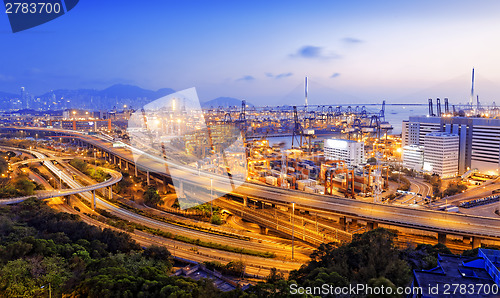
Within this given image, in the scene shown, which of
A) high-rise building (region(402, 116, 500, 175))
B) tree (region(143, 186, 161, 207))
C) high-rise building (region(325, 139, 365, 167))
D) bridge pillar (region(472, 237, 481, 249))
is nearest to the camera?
bridge pillar (region(472, 237, 481, 249))

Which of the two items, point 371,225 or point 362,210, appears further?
point 362,210

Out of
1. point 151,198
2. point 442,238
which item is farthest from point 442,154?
point 151,198

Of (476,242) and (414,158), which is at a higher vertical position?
(414,158)

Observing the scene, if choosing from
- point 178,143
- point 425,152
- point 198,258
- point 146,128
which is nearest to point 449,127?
point 425,152

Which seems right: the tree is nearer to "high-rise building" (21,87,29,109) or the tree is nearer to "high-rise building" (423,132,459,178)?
"high-rise building" (423,132,459,178)

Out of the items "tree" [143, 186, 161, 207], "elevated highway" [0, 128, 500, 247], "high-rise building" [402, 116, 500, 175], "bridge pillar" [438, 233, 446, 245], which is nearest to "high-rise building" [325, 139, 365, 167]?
"high-rise building" [402, 116, 500, 175]

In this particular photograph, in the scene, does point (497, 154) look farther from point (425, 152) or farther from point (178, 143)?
point (178, 143)

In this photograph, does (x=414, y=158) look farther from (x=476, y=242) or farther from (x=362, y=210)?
(x=476, y=242)

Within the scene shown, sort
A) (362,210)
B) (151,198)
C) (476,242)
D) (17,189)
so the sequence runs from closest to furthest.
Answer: (476,242)
(362,210)
(17,189)
(151,198)
